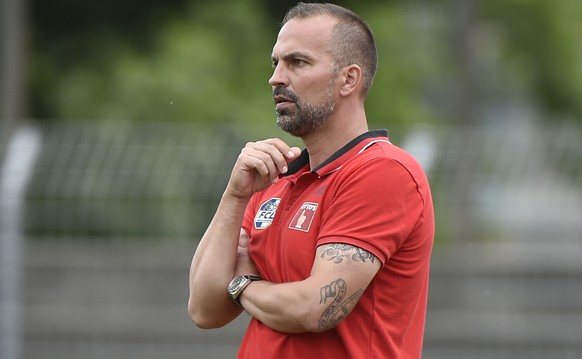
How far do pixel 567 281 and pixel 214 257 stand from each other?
5.78 meters

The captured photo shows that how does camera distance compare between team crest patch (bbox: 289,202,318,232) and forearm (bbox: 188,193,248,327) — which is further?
forearm (bbox: 188,193,248,327)

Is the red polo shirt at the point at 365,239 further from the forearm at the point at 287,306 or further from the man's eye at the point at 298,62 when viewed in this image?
the man's eye at the point at 298,62

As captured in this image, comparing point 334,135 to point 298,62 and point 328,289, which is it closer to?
point 298,62

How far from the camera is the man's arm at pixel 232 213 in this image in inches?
144

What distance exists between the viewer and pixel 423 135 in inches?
353

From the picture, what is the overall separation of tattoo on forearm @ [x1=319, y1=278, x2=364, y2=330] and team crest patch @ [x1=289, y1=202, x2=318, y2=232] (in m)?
0.24

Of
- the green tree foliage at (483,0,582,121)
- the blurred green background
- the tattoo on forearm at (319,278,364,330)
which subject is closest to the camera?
the tattoo on forearm at (319,278,364,330)

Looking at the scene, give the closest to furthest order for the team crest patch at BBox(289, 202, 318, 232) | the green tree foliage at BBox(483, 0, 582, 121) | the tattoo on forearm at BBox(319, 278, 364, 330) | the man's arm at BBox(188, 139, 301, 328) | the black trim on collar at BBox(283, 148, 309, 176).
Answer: the tattoo on forearm at BBox(319, 278, 364, 330) → the team crest patch at BBox(289, 202, 318, 232) → the man's arm at BBox(188, 139, 301, 328) → the black trim on collar at BBox(283, 148, 309, 176) → the green tree foliage at BBox(483, 0, 582, 121)

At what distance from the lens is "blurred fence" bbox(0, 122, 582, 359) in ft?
29.1

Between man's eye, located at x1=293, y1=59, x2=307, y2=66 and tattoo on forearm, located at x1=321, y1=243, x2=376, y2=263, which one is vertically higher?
man's eye, located at x1=293, y1=59, x2=307, y2=66

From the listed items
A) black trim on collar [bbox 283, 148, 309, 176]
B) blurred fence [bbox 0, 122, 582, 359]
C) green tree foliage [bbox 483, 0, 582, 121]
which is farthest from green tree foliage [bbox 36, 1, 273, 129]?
black trim on collar [bbox 283, 148, 309, 176]

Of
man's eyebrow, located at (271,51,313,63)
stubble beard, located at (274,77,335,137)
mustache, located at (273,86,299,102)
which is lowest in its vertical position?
stubble beard, located at (274,77,335,137)

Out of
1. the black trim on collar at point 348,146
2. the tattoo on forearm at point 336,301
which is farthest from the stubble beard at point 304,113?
the tattoo on forearm at point 336,301

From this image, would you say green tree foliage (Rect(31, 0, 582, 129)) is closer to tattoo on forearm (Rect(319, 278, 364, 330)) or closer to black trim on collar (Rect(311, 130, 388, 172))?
black trim on collar (Rect(311, 130, 388, 172))
